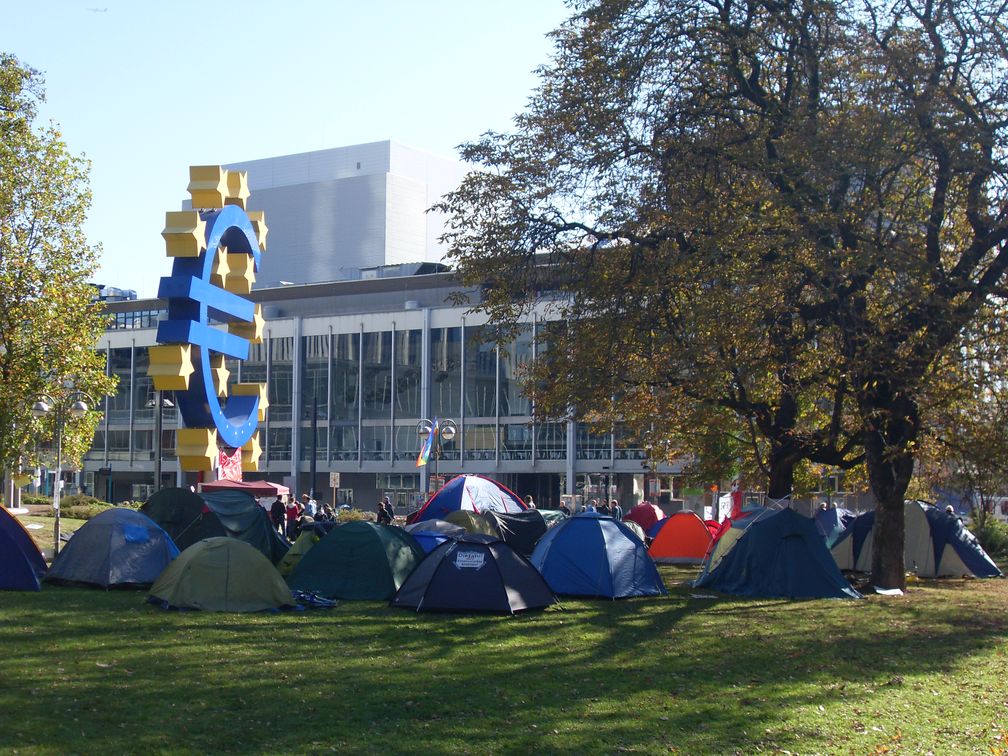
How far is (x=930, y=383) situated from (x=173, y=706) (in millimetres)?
13594

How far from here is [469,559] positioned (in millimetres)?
16609

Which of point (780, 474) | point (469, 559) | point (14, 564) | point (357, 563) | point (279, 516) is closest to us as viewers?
point (469, 559)

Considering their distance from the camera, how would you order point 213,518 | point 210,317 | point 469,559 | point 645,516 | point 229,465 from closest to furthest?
point 469,559 → point 213,518 → point 210,317 → point 229,465 → point 645,516

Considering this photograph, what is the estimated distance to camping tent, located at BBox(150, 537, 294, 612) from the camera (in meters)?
16.0

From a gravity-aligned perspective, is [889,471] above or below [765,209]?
below

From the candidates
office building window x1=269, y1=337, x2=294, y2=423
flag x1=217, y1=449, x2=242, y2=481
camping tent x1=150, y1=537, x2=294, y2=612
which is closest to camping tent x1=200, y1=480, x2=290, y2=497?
flag x1=217, y1=449, x2=242, y2=481

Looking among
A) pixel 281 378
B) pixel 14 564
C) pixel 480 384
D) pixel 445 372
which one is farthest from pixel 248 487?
pixel 281 378

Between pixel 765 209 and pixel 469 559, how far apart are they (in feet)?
26.1

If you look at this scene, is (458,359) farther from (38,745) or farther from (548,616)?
(38,745)

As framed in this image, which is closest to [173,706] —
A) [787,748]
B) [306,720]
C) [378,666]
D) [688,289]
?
[306,720]

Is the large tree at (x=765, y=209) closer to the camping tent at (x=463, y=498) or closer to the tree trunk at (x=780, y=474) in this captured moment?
the tree trunk at (x=780, y=474)

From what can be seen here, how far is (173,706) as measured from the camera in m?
10.1

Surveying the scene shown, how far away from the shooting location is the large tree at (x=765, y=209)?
1794cm

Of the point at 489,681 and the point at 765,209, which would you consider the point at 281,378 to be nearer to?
the point at 765,209
